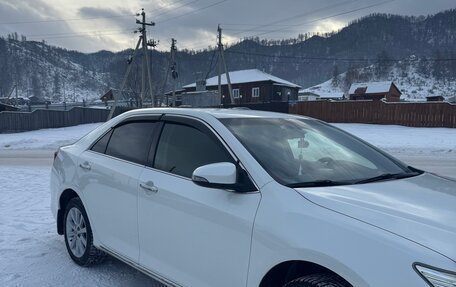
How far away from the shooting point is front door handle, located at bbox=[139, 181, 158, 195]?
3.34 meters

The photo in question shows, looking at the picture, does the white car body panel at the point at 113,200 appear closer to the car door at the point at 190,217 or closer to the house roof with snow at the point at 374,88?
the car door at the point at 190,217

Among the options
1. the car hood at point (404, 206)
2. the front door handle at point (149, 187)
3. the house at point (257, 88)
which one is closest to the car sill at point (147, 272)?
the front door handle at point (149, 187)

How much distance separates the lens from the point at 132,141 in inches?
156

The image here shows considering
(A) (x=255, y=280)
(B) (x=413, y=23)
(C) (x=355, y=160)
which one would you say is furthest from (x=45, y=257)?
(B) (x=413, y=23)

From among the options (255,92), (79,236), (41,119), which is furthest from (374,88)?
(79,236)

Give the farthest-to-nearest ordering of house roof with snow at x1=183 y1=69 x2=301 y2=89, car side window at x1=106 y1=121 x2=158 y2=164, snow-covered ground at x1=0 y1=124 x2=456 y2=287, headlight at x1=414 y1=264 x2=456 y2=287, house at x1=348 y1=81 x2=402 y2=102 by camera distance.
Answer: house at x1=348 y1=81 x2=402 y2=102
house roof with snow at x1=183 y1=69 x2=301 y2=89
snow-covered ground at x1=0 y1=124 x2=456 y2=287
car side window at x1=106 y1=121 x2=158 y2=164
headlight at x1=414 y1=264 x2=456 y2=287

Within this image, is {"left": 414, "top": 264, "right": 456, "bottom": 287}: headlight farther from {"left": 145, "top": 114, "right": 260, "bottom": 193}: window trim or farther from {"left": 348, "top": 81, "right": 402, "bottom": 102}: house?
{"left": 348, "top": 81, "right": 402, "bottom": 102}: house

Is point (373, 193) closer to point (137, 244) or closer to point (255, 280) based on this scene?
point (255, 280)

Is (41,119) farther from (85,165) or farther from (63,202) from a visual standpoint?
(85,165)

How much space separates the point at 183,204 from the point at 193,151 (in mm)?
447

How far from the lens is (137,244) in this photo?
3551 mm

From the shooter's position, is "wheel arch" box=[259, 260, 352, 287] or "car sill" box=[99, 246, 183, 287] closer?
"wheel arch" box=[259, 260, 352, 287]

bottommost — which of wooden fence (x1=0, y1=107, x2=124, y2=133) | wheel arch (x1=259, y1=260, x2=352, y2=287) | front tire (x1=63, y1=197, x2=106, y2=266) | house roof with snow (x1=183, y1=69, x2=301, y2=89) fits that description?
wooden fence (x1=0, y1=107, x2=124, y2=133)

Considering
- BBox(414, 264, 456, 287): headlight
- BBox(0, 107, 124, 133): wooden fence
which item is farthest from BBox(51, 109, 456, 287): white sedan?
BBox(0, 107, 124, 133): wooden fence
